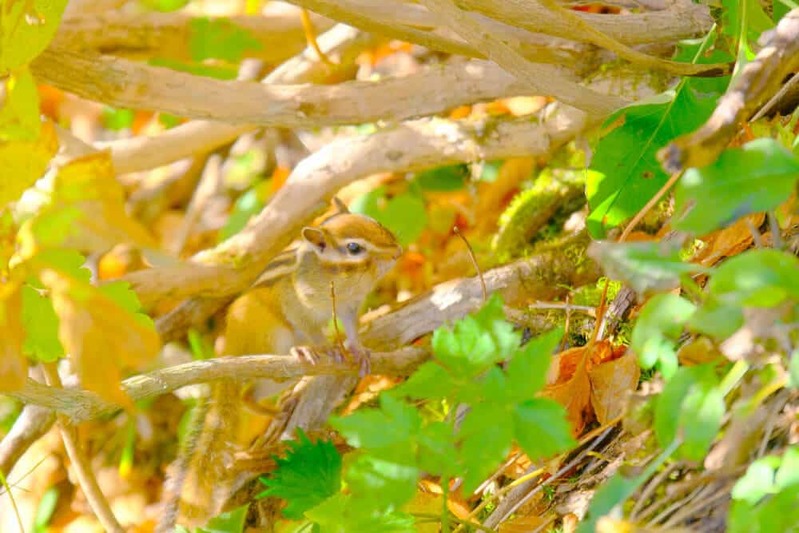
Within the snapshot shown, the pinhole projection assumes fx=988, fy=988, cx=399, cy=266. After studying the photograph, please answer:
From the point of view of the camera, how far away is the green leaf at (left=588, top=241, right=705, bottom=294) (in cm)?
126

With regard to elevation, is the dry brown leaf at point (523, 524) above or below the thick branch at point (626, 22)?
below

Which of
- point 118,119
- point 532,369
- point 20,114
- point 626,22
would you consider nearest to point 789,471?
point 532,369

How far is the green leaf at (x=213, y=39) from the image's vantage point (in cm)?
341

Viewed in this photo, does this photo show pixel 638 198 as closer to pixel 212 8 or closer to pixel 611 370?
pixel 611 370

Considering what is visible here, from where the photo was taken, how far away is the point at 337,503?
5.66 ft

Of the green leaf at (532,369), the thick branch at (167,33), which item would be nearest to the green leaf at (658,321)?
the green leaf at (532,369)

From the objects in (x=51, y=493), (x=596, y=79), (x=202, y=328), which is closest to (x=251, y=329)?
(x=202, y=328)

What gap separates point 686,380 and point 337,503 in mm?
707

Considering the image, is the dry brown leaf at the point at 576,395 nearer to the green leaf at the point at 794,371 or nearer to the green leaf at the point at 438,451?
the green leaf at the point at 438,451

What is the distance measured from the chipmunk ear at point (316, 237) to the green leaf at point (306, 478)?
953mm

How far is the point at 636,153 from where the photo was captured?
2088 millimetres

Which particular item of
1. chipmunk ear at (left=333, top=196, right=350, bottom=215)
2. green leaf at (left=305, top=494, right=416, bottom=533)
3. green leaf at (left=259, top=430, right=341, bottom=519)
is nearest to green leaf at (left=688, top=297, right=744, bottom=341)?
green leaf at (left=305, top=494, right=416, bottom=533)

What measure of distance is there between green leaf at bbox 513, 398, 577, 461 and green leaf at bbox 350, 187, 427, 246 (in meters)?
2.06

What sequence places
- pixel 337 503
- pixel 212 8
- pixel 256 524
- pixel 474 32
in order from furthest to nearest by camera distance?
pixel 212 8, pixel 256 524, pixel 474 32, pixel 337 503
